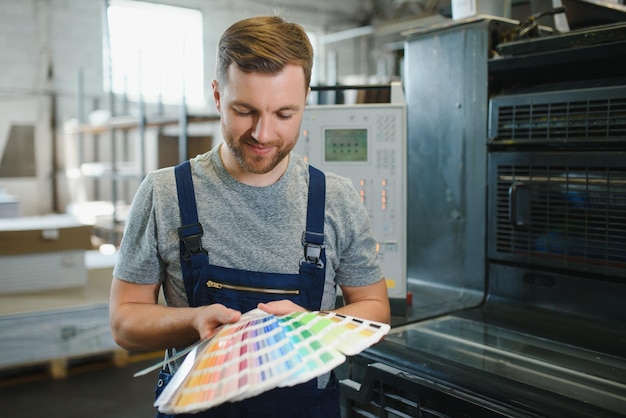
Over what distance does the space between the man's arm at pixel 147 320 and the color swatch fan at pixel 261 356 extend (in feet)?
0.38

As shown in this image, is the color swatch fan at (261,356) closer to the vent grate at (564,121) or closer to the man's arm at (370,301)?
the man's arm at (370,301)

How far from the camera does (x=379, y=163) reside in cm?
176

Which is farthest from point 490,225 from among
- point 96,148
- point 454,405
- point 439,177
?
point 96,148

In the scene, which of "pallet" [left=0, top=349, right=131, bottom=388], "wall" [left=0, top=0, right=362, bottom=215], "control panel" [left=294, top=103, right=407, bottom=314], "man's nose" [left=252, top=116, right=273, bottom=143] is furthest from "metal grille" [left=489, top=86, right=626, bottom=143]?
"wall" [left=0, top=0, right=362, bottom=215]

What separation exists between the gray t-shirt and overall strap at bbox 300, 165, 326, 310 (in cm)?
2

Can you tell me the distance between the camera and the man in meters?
1.06

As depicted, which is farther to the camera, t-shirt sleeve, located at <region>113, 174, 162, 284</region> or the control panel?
the control panel

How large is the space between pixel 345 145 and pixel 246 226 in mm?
725

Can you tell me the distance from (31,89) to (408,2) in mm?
5326

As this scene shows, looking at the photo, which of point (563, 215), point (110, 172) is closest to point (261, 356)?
point (563, 215)

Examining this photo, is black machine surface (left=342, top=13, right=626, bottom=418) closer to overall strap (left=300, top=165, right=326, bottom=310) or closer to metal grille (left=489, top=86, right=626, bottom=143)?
metal grille (left=489, top=86, right=626, bottom=143)

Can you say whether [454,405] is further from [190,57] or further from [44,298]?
[190,57]

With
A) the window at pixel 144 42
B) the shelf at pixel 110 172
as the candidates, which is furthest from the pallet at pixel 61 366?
the window at pixel 144 42

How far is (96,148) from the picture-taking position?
7.40 metres
